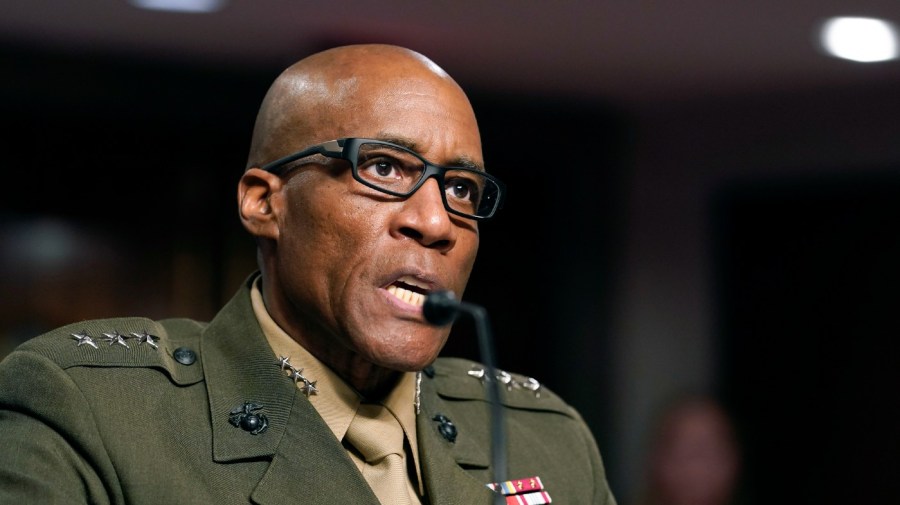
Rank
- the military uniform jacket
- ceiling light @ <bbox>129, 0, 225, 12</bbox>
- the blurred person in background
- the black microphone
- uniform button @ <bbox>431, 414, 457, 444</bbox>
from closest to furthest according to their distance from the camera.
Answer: the black microphone, the military uniform jacket, uniform button @ <bbox>431, 414, 457, 444</bbox>, ceiling light @ <bbox>129, 0, 225, 12</bbox>, the blurred person in background

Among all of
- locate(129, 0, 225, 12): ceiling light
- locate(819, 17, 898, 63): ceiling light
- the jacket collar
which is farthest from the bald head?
locate(819, 17, 898, 63): ceiling light

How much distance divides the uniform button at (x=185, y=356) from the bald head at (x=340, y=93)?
9.8 inches

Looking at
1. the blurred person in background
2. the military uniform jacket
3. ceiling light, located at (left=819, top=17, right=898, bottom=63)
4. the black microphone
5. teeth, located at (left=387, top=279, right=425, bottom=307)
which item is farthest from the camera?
ceiling light, located at (left=819, top=17, right=898, bottom=63)

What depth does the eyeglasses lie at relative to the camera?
1364 millimetres

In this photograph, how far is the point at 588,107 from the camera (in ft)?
11.4

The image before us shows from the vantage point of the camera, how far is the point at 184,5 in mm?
2648

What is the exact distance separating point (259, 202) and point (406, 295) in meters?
0.24

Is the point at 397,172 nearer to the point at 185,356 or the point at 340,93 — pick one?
the point at 340,93

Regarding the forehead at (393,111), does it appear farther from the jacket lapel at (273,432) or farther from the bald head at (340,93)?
the jacket lapel at (273,432)

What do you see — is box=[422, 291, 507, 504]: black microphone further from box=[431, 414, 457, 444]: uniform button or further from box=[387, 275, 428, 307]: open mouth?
Result: box=[431, 414, 457, 444]: uniform button

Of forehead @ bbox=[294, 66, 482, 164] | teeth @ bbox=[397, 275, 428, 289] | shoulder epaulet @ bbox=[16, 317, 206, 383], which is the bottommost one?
shoulder epaulet @ bbox=[16, 317, 206, 383]

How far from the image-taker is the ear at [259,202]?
57.1 inches

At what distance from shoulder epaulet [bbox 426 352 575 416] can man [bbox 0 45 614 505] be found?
14cm

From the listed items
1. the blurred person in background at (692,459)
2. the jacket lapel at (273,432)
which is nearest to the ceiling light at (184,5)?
the jacket lapel at (273,432)
